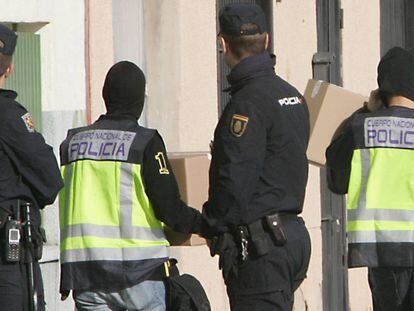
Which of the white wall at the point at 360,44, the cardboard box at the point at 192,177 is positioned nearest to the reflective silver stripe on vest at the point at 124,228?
the cardboard box at the point at 192,177

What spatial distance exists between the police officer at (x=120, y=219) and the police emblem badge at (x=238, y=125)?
36 cm

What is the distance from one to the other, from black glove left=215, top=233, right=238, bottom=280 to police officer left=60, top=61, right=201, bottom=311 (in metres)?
0.19

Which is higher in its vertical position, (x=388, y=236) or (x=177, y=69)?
(x=177, y=69)

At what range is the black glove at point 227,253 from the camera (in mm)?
6496

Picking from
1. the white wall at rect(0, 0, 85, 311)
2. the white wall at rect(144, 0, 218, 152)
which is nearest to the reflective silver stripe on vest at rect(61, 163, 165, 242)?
the white wall at rect(0, 0, 85, 311)

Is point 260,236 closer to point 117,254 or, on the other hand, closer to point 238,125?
point 238,125


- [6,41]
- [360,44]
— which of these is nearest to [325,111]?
[6,41]

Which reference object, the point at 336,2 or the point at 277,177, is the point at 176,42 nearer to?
the point at 336,2

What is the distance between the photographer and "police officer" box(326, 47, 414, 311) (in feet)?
24.0

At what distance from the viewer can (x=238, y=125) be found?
6.46m

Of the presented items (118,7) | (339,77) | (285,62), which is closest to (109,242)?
(118,7)

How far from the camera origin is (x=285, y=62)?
39.4ft

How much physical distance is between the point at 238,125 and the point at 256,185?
0.28m

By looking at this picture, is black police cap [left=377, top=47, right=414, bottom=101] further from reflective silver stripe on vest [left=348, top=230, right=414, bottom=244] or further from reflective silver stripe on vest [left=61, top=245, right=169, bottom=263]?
reflective silver stripe on vest [left=61, top=245, right=169, bottom=263]
